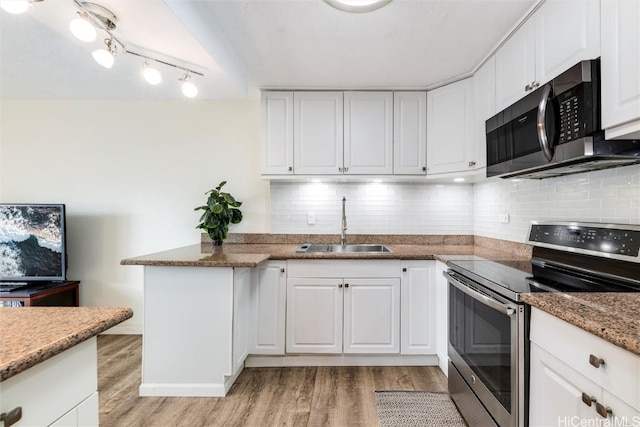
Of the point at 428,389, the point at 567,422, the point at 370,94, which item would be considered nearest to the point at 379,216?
the point at 370,94

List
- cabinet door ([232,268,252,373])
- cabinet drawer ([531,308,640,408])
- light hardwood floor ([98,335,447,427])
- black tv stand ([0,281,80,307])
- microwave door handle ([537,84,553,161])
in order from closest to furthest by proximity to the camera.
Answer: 1. cabinet drawer ([531,308,640,408])
2. microwave door handle ([537,84,553,161])
3. light hardwood floor ([98,335,447,427])
4. cabinet door ([232,268,252,373])
5. black tv stand ([0,281,80,307])

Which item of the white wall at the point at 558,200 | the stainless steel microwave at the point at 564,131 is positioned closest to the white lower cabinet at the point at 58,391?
the stainless steel microwave at the point at 564,131

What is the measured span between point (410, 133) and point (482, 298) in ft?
5.42

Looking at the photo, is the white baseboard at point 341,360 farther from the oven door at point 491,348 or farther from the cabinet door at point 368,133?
the cabinet door at point 368,133

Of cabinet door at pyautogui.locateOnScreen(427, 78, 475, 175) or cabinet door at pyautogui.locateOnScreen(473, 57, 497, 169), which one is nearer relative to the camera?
cabinet door at pyautogui.locateOnScreen(473, 57, 497, 169)

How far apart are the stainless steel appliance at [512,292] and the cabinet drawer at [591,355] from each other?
110 mm

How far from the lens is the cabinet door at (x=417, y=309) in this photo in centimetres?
240

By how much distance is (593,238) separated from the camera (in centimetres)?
148

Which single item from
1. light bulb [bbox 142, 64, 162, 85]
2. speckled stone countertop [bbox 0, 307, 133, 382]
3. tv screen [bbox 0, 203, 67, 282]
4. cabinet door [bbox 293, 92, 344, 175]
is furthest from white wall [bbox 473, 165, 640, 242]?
tv screen [bbox 0, 203, 67, 282]

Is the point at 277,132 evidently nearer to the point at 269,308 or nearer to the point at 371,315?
the point at 269,308

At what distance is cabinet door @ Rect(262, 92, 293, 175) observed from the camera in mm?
2713

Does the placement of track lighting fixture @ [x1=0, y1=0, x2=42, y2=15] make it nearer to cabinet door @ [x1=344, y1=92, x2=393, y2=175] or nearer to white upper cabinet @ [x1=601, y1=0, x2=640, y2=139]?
cabinet door @ [x1=344, y1=92, x2=393, y2=175]

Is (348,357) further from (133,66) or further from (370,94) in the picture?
(133,66)

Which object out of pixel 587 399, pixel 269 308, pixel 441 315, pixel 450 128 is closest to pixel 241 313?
pixel 269 308
